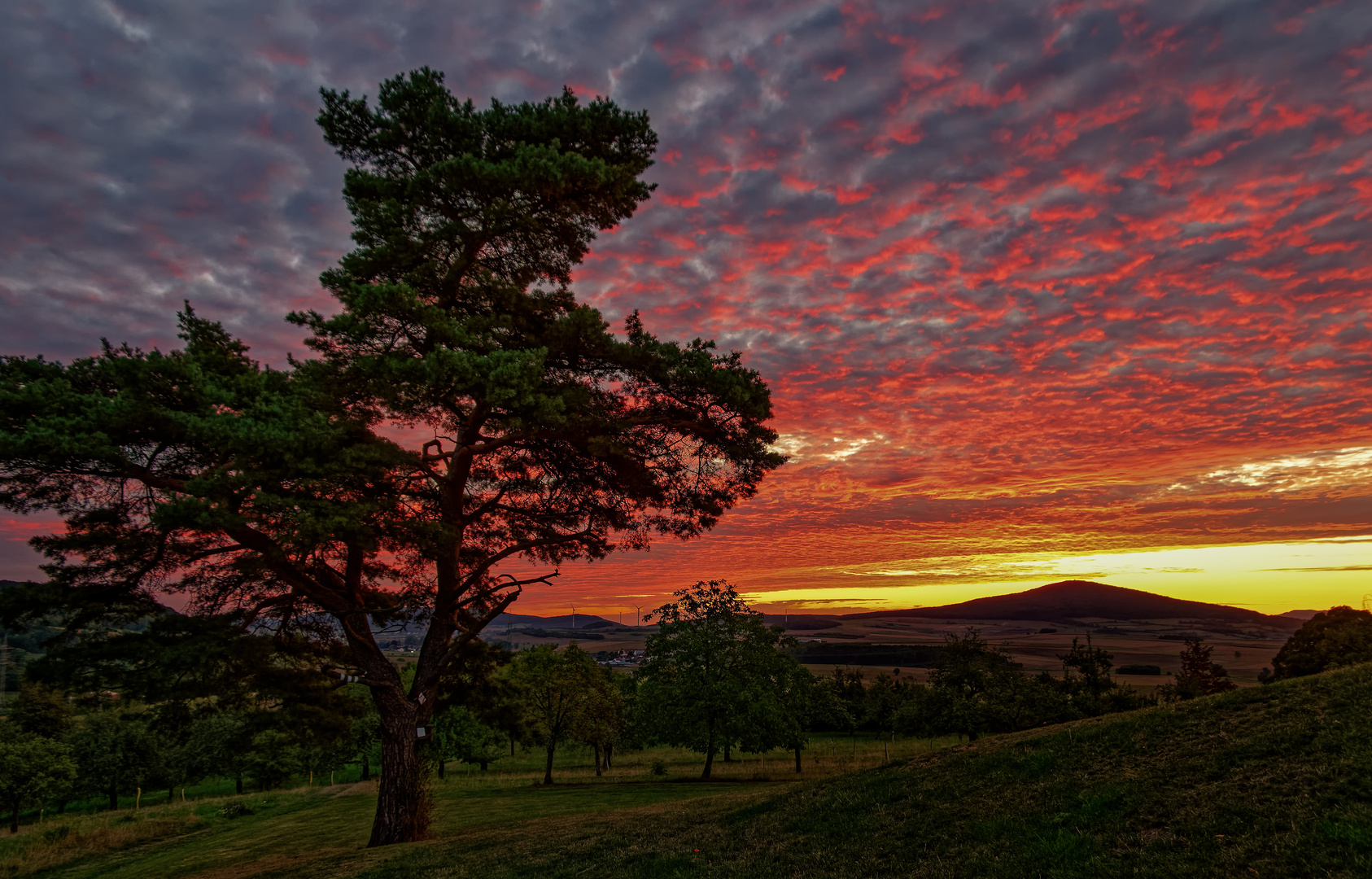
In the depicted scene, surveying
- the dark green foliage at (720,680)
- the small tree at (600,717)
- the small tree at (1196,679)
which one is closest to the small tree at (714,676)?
the dark green foliage at (720,680)

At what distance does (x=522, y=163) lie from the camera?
575 inches

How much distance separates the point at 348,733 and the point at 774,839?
1323cm

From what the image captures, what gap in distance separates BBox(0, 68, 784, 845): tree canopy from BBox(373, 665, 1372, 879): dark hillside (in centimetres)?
707

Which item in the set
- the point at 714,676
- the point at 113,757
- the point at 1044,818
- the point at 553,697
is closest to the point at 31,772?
the point at 113,757

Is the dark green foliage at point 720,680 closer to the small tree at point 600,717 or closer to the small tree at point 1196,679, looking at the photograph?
the small tree at point 600,717

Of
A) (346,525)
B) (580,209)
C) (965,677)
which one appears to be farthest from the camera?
(965,677)

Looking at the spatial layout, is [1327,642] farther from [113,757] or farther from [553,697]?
[113,757]

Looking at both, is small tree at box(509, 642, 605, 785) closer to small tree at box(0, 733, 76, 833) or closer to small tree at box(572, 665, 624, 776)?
small tree at box(572, 665, 624, 776)

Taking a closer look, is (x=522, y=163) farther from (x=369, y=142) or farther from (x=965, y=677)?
(x=965, y=677)

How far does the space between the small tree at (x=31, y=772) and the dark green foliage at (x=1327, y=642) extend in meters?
91.2

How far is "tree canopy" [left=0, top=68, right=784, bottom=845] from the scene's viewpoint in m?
12.8

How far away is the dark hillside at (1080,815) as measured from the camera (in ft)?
20.7

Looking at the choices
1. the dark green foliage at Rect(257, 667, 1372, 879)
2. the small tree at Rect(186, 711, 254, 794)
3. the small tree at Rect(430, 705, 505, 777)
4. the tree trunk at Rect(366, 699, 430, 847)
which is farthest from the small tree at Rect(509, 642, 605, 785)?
the dark green foliage at Rect(257, 667, 1372, 879)

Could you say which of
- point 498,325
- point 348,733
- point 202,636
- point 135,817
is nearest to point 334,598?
point 202,636
